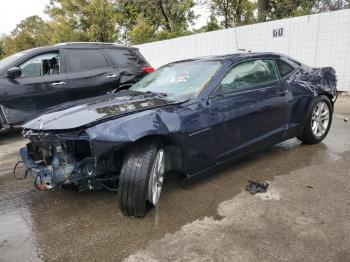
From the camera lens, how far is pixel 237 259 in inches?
98.7

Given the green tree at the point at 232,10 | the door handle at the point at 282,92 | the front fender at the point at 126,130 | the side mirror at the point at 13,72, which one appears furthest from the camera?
the green tree at the point at 232,10

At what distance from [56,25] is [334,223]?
28.9 meters

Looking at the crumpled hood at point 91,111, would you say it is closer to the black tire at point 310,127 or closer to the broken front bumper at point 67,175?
the broken front bumper at point 67,175

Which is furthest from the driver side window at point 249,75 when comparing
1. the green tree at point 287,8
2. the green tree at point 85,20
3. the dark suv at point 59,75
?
the green tree at point 85,20

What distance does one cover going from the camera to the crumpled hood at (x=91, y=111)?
3035mm

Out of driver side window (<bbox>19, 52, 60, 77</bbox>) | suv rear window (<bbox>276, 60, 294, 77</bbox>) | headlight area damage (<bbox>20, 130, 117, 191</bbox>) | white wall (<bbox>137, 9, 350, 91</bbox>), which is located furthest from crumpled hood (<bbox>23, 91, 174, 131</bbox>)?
white wall (<bbox>137, 9, 350, 91</bbox>)

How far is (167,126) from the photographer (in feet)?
10.5

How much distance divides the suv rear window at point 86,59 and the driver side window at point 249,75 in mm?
3791

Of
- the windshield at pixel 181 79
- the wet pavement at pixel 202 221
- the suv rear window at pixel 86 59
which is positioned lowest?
the wet pavement at pixel 202 221

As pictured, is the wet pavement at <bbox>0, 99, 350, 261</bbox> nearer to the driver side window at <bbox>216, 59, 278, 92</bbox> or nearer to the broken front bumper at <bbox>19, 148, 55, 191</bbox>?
the broken front bumper at <bbox>19, 148, 55, 191</bbox>

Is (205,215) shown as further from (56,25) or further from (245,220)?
(56,25)

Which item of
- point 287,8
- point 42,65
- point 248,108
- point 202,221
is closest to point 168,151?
point 202,221

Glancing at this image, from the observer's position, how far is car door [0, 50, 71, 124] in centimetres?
612

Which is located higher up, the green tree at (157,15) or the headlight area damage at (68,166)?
the green tree at (157,15)
